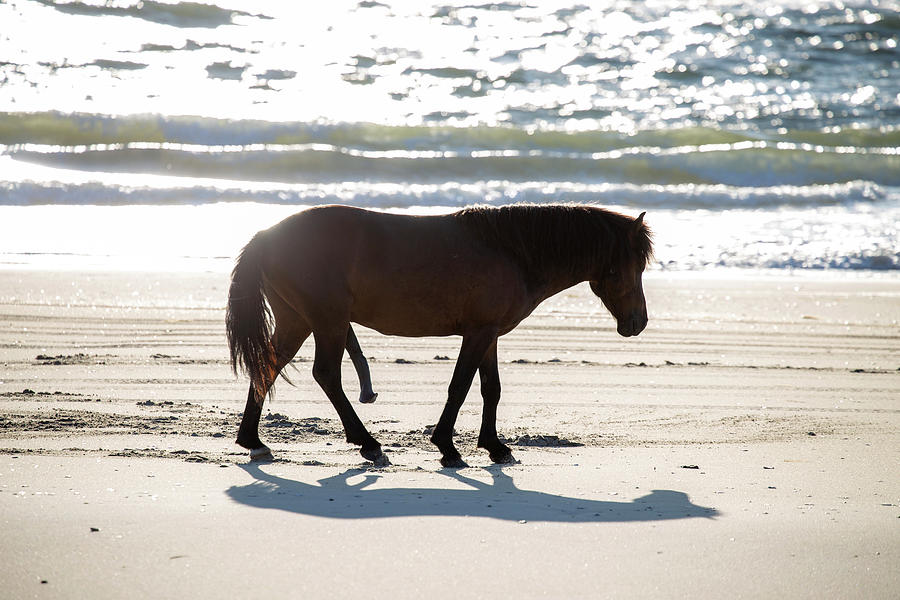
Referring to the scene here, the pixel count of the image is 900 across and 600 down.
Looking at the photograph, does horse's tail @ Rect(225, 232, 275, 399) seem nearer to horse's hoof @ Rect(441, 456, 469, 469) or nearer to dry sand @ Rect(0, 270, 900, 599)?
dry sand @ Rect(0, 270, 900, 599)

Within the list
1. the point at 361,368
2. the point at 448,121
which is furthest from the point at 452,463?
the point at 448,121

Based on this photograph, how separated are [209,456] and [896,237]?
1353cm

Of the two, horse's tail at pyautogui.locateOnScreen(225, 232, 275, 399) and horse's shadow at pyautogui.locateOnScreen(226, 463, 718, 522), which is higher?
horse's tail at pyautogui.locateOnScreen(225, 232, 275, 399)

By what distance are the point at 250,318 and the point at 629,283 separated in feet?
6.55

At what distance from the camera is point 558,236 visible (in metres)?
4.89

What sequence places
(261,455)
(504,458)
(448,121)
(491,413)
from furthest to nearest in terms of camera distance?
(448,121) → (491,413) → (504,458) → (261,455)

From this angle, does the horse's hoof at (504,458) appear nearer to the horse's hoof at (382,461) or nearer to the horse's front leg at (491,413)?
the horse's front leg at (491,413)

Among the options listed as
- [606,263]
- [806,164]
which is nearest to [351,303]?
[606,263]

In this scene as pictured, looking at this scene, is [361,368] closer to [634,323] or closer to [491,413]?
[491,413]

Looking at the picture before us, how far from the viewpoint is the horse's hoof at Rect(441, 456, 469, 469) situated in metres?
Answer: 4.54

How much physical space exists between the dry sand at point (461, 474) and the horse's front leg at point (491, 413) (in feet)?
0.39

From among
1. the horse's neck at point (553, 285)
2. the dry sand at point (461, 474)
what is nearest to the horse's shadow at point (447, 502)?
the dry sand at point (461, 474)

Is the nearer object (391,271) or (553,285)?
(391,271)

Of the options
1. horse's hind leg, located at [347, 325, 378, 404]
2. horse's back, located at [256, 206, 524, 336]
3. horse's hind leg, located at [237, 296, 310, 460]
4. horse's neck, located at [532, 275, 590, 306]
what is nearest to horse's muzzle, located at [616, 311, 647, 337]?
horse's neck, located at [532, 275, 590, 306]
